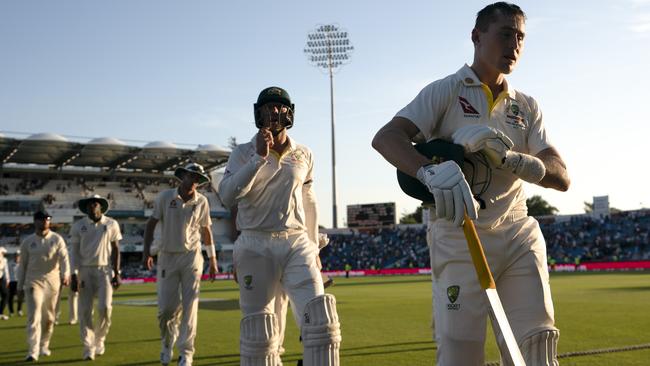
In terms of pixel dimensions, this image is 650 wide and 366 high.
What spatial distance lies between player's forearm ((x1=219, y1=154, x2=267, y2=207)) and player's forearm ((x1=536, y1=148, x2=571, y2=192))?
89.7 inches

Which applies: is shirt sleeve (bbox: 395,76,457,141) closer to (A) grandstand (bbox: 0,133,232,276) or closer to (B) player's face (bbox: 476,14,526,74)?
(B) player's face (bbox: 476,14,526,74)

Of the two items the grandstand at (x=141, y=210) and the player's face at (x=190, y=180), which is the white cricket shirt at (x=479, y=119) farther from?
the grandstand at (x=141, y=210)

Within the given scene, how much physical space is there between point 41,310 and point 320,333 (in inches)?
263

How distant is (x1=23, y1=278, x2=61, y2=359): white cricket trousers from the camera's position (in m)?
9.72

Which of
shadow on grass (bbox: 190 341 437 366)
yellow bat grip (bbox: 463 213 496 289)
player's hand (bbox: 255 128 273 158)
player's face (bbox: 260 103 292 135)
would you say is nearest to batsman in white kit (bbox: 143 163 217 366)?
shadow on grass (bbox: 190 341 437 366)

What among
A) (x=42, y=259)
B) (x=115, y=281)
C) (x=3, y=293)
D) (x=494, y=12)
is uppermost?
(x=494, y=12)

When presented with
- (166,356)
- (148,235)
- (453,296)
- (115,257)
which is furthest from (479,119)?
(115,257)

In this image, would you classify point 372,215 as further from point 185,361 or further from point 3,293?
point 185,361

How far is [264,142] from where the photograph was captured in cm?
532

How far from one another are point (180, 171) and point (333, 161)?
56.4 metres

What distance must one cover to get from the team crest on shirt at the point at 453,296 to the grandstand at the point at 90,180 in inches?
2133

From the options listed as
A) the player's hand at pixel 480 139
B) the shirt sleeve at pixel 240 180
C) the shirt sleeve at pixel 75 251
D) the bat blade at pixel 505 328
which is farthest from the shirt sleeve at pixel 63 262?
the bat blade at pixel 505 328

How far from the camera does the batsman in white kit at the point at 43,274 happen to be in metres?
10.2

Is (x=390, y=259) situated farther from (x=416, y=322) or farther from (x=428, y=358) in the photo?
(x=428, y=358)
